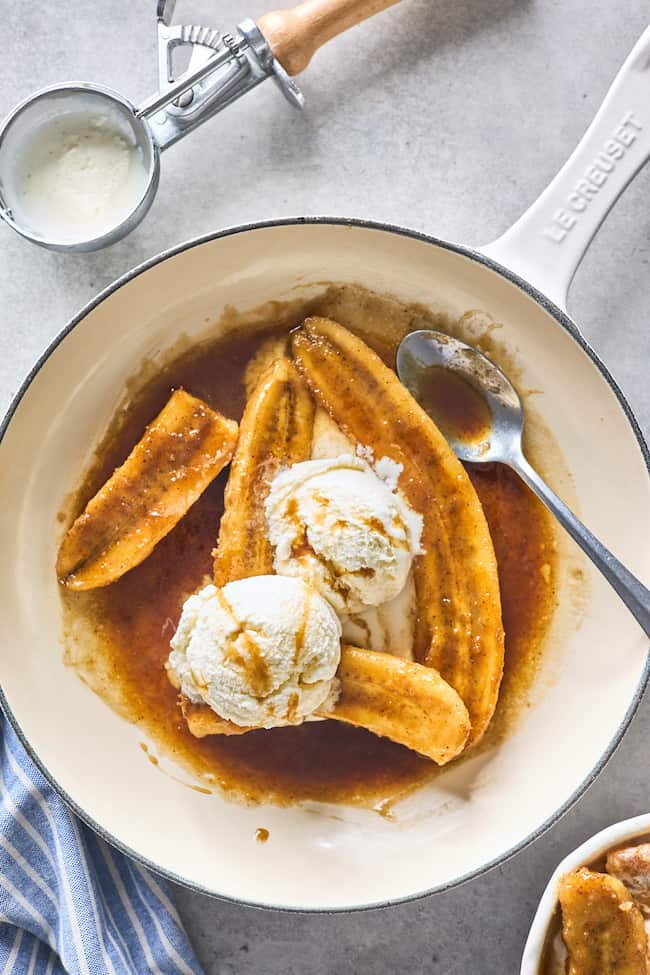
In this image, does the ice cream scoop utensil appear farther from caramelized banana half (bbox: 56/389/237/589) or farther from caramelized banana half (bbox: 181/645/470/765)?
caramelized banana half (bbox: 181/645/470/765)

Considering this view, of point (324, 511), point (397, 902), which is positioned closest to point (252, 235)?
point (324, 511)

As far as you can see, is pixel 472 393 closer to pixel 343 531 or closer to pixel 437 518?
pixel 437 518

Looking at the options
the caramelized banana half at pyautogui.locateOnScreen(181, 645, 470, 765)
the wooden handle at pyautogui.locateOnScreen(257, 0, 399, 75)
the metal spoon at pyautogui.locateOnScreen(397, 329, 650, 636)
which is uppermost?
the wooden handle at pyautogui.locateOnScreen(257, 0, 399, 75)

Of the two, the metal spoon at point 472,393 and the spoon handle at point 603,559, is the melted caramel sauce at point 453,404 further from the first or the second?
the spoon handle at point 603,559

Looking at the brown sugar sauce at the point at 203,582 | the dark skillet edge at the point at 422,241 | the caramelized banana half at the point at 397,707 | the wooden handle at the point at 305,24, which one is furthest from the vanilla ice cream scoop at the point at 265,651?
the wooden handle at the point at 305,24

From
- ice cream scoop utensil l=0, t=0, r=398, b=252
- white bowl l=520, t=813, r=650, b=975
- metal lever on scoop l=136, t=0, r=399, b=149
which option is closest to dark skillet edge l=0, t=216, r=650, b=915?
white bowl l=520, t=813, r=650, b=975

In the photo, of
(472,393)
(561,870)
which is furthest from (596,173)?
(561,870)
